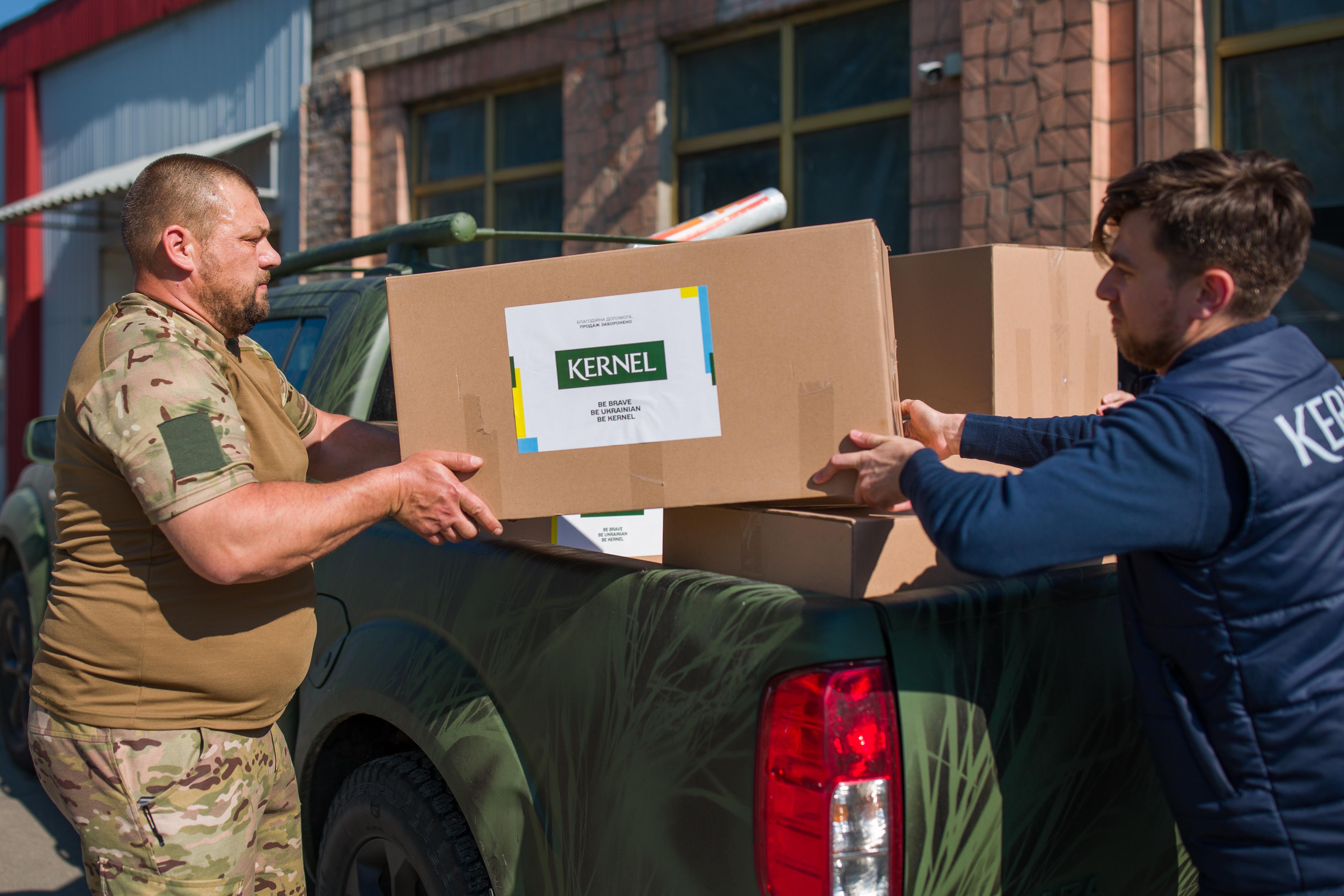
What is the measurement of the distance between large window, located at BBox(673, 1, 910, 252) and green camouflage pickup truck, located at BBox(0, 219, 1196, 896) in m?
5.05

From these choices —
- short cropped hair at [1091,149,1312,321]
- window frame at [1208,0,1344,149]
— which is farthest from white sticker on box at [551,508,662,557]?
window frame at [1208,0,1344,149]

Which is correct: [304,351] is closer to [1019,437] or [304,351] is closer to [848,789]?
[1019,437]

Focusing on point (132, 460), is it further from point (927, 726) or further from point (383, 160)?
point (383, 160)

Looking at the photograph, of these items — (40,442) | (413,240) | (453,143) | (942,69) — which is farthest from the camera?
(453,143)

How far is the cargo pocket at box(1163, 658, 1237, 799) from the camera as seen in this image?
56.6 inches

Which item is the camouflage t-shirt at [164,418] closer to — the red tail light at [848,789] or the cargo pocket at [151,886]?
the cargo pocket at [151,886]

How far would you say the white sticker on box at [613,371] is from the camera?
175 centimetres

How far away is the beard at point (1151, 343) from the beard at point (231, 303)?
1.46 meters

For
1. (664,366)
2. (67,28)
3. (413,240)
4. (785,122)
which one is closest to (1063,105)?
(785,122)

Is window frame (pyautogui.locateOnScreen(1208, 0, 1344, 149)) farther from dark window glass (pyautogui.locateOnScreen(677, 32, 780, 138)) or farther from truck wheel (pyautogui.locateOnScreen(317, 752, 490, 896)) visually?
truck wheel (pyautogui.locateOnScreen(317, 752, 490, 896))

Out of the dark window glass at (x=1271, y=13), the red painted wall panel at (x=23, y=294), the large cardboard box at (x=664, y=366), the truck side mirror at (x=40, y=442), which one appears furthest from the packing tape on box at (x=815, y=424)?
the red painted wall panel at (x=23, y=294)

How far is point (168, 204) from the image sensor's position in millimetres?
1904

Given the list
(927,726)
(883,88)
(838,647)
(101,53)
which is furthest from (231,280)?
(101,53)

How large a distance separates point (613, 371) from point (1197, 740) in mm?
997
